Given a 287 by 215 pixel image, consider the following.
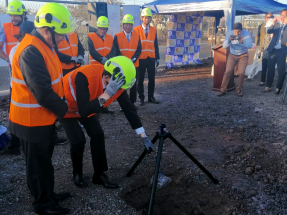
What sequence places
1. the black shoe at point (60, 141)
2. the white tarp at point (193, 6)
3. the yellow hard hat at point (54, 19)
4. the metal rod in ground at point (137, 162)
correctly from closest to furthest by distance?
the yellow hard hat at point (54, 19) → the metal rod in ground at point (137, 162) → the black shoe at point (60, 141) → the white tarp at point (193, 6)

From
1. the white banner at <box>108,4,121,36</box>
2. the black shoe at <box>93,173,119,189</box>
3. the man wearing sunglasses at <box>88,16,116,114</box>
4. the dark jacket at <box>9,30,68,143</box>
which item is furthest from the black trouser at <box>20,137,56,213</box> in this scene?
the white banner at <box>108,4,121,36</box>

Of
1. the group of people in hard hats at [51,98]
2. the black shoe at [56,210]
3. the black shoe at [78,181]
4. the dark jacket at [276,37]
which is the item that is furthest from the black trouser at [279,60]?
the black shoe at [56,210]

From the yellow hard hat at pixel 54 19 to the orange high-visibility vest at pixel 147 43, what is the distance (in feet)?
13.2

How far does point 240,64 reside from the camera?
680 centimetres

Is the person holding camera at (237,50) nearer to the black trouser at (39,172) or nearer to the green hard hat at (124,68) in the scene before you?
the green hard hat at (124,68)

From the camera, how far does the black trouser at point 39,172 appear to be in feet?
7.61

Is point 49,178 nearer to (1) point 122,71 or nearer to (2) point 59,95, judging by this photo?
(2) point 59,95

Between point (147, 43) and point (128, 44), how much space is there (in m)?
0.53

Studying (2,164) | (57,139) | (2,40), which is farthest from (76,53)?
(2,164)

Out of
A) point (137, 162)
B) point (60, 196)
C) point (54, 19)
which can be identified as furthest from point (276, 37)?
point (60, 196)

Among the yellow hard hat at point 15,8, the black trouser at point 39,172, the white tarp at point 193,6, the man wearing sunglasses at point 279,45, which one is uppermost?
the white tarp at point 193,6

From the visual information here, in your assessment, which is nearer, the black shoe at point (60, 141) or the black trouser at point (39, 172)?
the black trouser at point (39, 172)

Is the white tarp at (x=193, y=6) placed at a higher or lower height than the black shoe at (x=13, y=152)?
higher

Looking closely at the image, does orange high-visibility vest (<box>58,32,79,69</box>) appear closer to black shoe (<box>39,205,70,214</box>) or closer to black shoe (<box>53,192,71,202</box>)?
black shoe (<box>53,192,71,202</box>)
